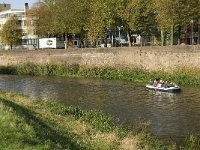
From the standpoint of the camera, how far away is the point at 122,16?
80.3 m

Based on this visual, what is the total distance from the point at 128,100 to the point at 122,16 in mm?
35300

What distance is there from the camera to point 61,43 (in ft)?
374

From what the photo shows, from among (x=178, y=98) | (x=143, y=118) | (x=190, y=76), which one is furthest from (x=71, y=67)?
(x=143, y=118)

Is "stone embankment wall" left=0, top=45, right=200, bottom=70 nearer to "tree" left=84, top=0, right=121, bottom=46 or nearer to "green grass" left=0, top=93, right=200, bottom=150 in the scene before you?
"tree" left=84, top=0, right=121, bottom=46

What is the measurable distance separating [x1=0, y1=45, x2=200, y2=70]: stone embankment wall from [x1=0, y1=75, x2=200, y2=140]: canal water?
249 inches

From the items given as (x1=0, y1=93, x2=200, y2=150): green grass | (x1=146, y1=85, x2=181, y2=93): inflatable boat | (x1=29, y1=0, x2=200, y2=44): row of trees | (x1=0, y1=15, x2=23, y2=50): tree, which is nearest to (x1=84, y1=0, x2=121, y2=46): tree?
(x1=29, y1=0, x2=200, y2=44): row of trees

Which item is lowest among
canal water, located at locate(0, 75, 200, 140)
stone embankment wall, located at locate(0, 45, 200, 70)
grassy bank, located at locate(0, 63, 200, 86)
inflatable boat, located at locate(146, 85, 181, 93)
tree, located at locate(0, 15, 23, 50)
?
canal water, located at locate(0, 75, 200, 140)

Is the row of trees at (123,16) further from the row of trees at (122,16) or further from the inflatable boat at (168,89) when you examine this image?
the inflatable boat at (168,89)

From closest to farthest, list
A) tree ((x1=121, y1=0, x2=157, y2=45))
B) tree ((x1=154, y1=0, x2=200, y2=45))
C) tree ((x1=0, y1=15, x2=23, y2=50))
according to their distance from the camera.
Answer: tree ((x1=154, y1=0, x2=200, y2=45))
tree ((x1=121, y1=0, x2=157, y2=45))
tree ((x1=0, y1=15, x2=23, y2=50))

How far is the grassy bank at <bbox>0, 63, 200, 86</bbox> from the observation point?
62312 millimetres

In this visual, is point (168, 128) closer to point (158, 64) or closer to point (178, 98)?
point (178, 98)

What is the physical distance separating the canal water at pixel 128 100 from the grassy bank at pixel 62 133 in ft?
12.0

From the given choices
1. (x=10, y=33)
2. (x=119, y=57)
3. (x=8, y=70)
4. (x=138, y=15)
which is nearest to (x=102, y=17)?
(x=138, y=15)

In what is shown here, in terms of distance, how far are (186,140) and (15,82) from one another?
143 ft
